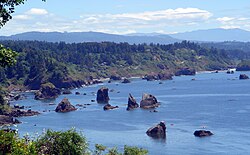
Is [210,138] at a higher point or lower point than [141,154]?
lower

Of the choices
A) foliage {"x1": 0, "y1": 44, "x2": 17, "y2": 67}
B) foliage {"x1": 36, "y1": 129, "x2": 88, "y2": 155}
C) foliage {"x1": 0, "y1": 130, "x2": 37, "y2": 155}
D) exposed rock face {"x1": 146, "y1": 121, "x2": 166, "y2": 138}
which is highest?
foliage {"x1": 0, "y1": 44, "x2": 17, "y2": 67}

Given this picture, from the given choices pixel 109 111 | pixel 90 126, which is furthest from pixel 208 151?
pixel 109 111

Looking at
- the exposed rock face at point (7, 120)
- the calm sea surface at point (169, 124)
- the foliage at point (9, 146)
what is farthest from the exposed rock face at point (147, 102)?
the foliage at point (9, 146)

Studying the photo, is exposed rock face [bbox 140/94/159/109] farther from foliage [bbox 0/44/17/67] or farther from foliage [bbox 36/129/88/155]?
foliage [bbox 0/44/17/67]

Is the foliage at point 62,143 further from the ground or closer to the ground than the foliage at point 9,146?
closer to the ground

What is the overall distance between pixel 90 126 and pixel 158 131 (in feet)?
85.0

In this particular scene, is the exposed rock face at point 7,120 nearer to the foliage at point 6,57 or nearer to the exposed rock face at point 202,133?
the exposed rock face at point 202,133

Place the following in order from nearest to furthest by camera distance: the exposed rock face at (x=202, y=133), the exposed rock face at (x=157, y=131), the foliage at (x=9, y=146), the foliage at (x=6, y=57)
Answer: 1. the foliage at (x=6, y=57)
2. the foliage at (x=9, y=146)
3. the exposed rock face at (x=202, y=133)
4. the exposed rock face at (x=157, y=131)

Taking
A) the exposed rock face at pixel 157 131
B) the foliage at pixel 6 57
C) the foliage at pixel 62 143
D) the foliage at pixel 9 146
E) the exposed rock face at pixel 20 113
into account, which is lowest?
the exposed rock face at pixel 20 113

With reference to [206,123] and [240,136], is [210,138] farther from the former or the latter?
[206,123]

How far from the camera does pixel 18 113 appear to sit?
553 feet

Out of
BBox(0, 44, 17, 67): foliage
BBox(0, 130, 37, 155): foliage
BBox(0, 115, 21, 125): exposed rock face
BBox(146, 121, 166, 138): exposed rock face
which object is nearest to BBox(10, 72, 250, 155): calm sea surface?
BBox(146, 121, 166, 138): exposed rock face

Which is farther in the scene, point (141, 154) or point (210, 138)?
point (210, 138)

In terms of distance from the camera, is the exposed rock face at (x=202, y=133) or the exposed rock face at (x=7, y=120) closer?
the exposed rock face at (x=202, y=133)
